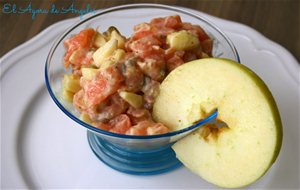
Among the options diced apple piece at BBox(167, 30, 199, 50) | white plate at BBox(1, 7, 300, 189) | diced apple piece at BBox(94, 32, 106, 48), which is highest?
diced apple piece at BBox(167, 30, 199, 50)

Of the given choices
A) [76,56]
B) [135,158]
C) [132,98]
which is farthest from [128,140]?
[76,56]

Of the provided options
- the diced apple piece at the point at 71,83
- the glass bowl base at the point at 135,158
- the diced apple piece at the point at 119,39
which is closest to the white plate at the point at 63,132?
the glass bowl base at the point at 135,158

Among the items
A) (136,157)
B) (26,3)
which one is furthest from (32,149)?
(26,3)

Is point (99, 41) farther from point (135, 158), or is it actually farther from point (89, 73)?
point (135, 158)

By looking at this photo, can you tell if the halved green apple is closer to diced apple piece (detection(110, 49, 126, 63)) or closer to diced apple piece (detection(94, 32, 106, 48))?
diced apple piece (detection(110, 49, 126, 63))

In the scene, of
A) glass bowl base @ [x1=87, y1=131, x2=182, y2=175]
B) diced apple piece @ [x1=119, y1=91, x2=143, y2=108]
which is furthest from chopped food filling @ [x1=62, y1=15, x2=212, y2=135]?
glass bowl base @ [x1=87, y1=131, x2=182, y2=175]
